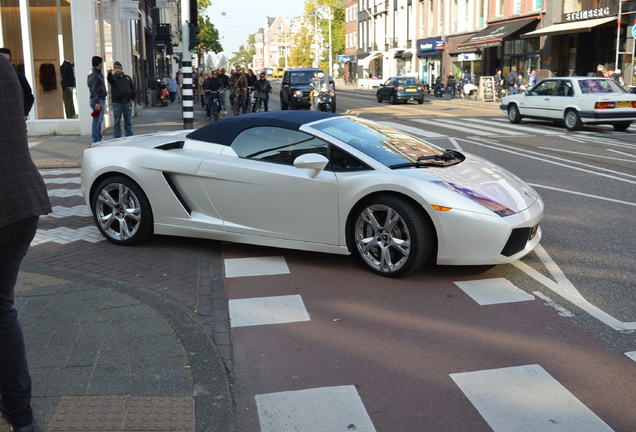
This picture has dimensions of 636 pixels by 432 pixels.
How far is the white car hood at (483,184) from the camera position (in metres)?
5.51

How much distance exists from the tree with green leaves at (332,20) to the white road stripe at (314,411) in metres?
92.3

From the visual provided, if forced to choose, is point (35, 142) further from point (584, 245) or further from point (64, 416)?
point (64, 416)

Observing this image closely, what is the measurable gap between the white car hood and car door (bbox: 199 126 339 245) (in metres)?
0.78

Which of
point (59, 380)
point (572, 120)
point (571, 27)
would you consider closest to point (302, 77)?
point (572, 120)

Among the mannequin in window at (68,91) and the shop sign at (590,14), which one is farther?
the shop sign at (590,14)

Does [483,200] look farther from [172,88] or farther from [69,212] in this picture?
[172,88]

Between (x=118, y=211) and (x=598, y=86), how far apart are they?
15.9 meters

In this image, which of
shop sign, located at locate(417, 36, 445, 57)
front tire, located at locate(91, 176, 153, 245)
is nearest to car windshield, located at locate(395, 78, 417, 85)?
shop sign, located at locate(417, 36, 445, 57)

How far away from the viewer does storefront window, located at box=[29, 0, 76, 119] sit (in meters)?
18.2

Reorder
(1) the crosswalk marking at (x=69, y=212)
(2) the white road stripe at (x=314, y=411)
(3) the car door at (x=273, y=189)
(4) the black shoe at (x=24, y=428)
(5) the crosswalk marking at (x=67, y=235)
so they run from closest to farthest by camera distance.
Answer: (4) the black shoe at (x=24, y=428) → (2) the white road stripe at (x=314, y=411) → (3) the car door at (x=273, y=189) → (5) the crosswalk marking at (x=67, y=235) → (1) the crosswalk marking at (x=69, y=212)

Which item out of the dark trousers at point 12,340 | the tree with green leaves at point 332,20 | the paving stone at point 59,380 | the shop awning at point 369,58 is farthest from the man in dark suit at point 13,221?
the tree with green leaves at point 332,20

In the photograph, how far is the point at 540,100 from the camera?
67.8ft

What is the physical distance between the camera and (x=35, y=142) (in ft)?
54.5

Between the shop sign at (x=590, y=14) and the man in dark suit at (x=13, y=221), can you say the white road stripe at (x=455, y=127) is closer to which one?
the shop sign at (x=590, y=14)
